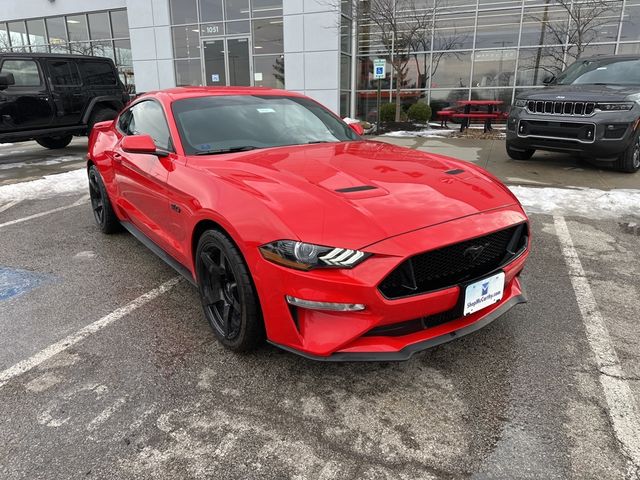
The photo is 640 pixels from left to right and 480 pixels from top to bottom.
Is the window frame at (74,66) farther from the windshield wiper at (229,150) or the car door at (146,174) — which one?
the windshield wiper at (229,150)

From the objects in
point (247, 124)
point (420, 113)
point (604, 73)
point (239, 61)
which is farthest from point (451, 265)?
point (239, 61)

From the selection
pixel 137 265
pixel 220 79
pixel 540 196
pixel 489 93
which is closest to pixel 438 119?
pixel 489 93

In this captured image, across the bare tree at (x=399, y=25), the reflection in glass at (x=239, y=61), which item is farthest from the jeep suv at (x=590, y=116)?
the reflection in glass at (x=239, y=61)

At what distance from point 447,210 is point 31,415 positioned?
2.31 metres

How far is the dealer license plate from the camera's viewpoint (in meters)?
2.40

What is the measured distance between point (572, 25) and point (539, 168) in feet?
29.5

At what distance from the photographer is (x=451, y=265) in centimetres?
240

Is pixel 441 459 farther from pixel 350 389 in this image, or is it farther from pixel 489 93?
pixel 489 93

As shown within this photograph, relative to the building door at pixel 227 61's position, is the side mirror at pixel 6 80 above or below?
below

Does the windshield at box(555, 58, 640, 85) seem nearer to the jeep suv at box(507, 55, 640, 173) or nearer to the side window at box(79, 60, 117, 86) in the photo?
the jeep suv at box(507, 55, 640, 173)

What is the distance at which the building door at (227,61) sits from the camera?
16.6 metres

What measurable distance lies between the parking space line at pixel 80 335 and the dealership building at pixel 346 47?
13041 millimetres

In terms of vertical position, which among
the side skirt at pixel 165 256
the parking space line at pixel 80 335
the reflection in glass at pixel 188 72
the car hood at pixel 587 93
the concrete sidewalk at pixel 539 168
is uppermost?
the reflection in glass at pixel 188 72

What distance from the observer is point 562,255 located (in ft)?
14.3
